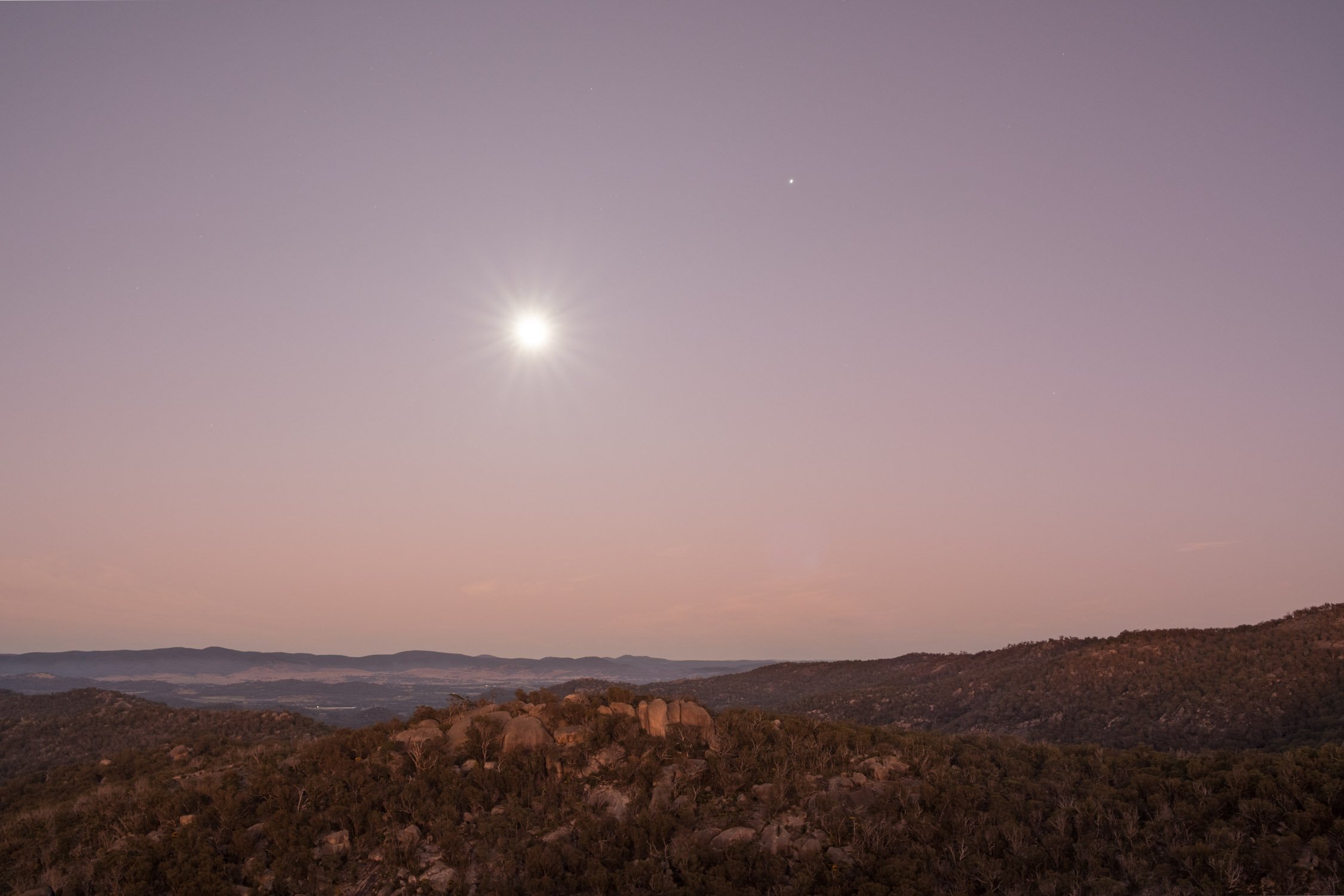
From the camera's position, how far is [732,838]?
1282cm

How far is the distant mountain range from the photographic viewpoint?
106812 mm

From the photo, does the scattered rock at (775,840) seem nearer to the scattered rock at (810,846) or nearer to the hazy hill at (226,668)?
the scattered rock at (810,846)

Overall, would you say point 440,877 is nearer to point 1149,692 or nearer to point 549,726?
point 549,726

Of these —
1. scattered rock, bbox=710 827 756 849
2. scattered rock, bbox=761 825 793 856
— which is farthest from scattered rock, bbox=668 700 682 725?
scattered rock, bbox=761 825 793 856

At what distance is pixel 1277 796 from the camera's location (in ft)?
40.5

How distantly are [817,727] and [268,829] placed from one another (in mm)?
12072

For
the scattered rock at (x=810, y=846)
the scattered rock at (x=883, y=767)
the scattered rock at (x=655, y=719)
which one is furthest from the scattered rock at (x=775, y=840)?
the scattered rock at (x=655, y=719)

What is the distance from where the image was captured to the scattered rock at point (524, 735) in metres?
16.4

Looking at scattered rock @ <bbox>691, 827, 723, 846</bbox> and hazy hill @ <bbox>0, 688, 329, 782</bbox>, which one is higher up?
scattered rock @ <bbox>691, 827, 723, 846</bbox>

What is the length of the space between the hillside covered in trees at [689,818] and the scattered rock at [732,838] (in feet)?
0.17

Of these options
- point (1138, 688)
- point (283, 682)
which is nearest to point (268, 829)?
point (1138, 688)

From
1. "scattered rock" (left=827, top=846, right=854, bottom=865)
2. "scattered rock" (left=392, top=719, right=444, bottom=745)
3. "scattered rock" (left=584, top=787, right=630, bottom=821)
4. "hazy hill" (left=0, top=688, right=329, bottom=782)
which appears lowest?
"hazy hill" (left=0, top=688, right=329, bottom=782)

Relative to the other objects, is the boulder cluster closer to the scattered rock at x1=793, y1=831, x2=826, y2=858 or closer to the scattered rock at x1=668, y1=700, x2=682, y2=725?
the scattered rock at x1=668, y1=700, x2=682, y2=725

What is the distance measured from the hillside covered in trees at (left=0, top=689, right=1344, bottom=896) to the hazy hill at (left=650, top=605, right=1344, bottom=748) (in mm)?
14349
